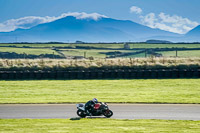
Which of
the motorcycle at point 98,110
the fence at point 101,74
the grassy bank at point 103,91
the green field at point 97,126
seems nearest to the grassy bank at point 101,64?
the fence at point 101,74

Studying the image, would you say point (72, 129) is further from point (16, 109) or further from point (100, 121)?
point (16, 109)

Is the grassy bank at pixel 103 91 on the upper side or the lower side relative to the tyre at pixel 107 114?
upper

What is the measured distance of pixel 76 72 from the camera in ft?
141

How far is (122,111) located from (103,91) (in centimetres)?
1001

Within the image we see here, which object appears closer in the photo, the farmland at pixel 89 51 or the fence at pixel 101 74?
the fence at pixel 101 74

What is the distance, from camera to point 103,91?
1342 inches

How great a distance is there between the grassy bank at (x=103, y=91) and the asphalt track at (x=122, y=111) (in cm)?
195

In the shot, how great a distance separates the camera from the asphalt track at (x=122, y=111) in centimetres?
2233

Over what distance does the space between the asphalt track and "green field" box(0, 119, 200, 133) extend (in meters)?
1.80

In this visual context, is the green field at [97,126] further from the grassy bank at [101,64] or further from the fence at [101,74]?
the grassy bank at [101,64]

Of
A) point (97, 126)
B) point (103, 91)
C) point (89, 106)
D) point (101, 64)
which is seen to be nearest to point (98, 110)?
point (89, 106)

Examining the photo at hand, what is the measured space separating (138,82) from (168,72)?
5063 millimetres

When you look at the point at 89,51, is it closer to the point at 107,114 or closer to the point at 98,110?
the point at 107,114

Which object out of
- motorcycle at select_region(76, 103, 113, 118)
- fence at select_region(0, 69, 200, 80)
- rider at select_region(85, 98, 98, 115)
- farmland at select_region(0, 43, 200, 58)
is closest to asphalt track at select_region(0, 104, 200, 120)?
motorcycle at select_region(76, 103, 113, 118)
